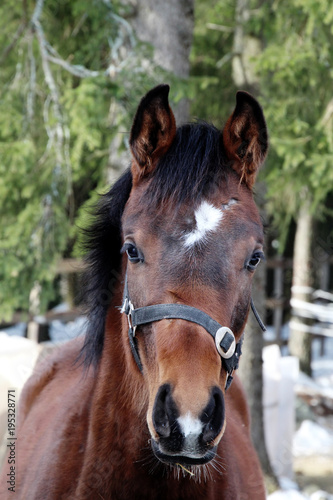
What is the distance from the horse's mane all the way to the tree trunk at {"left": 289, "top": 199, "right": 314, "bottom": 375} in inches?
340

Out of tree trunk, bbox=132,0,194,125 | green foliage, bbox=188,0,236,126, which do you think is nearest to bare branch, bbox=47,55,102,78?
tree trunk, bbox=132,0,194,125

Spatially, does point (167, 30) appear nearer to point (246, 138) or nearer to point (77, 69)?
point (77, 69)

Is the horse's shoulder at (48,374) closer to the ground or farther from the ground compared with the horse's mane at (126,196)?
closer to the ground

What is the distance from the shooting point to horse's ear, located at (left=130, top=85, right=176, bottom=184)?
1929 millimetres

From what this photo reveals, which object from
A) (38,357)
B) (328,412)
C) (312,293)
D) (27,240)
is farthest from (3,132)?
(312,293)

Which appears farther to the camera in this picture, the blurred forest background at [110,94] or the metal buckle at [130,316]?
the blurred forest background at [110,94]

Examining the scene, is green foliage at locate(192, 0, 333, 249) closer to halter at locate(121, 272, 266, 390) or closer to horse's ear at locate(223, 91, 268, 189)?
horse's ear at locate(223, 91, 268, 189)

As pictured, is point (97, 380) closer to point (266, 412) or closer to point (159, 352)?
point (159, 352)

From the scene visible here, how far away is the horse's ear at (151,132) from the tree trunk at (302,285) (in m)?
8.77

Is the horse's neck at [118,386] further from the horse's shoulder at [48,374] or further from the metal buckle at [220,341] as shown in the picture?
the horse's shoulder at [48,374]

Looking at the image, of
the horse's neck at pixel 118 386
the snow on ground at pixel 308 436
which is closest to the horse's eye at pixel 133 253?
the horse's neck at pixel 118 386

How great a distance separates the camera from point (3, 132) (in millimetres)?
4320

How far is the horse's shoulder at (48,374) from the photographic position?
292 cm

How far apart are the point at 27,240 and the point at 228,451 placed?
2730 millimetres
